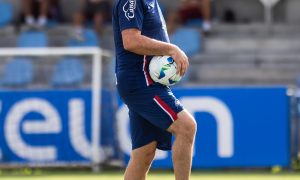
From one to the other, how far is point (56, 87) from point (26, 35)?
18.3 ft

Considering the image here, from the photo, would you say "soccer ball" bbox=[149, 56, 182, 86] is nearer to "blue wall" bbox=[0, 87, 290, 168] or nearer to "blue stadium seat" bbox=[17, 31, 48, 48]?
"blue wall" bbox=[0, 87, 290, 168]

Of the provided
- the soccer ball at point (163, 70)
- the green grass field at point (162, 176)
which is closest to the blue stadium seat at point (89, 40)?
the green grass field at point (162, 176)

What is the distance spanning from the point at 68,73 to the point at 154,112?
6.01 meters

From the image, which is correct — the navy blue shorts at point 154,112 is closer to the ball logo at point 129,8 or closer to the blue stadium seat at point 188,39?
the ball logo at point 129,8

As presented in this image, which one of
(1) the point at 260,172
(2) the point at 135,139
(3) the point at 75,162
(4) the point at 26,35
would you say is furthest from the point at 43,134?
(4) the point at 26,35

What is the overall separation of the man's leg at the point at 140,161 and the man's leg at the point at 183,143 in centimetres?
34

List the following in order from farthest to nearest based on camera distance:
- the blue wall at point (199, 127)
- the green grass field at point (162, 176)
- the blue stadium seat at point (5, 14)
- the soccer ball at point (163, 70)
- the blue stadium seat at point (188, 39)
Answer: the blue stadium seat at point (5, 14) → the blue stadium seat at point (188, 39) → the blue wall at point (199, 127) → the green grass field at point (162, 176) → the soccer ball at point (163, 70)

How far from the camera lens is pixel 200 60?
15.9 m

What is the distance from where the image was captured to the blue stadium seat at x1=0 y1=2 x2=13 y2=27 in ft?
57.5

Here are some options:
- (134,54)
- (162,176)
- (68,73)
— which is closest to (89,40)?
(68,73)

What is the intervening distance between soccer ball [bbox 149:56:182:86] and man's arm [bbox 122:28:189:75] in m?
0.07

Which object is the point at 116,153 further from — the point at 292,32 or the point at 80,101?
the point at 292,32

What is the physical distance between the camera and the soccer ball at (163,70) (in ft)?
20.1

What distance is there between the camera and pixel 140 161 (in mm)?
6461
